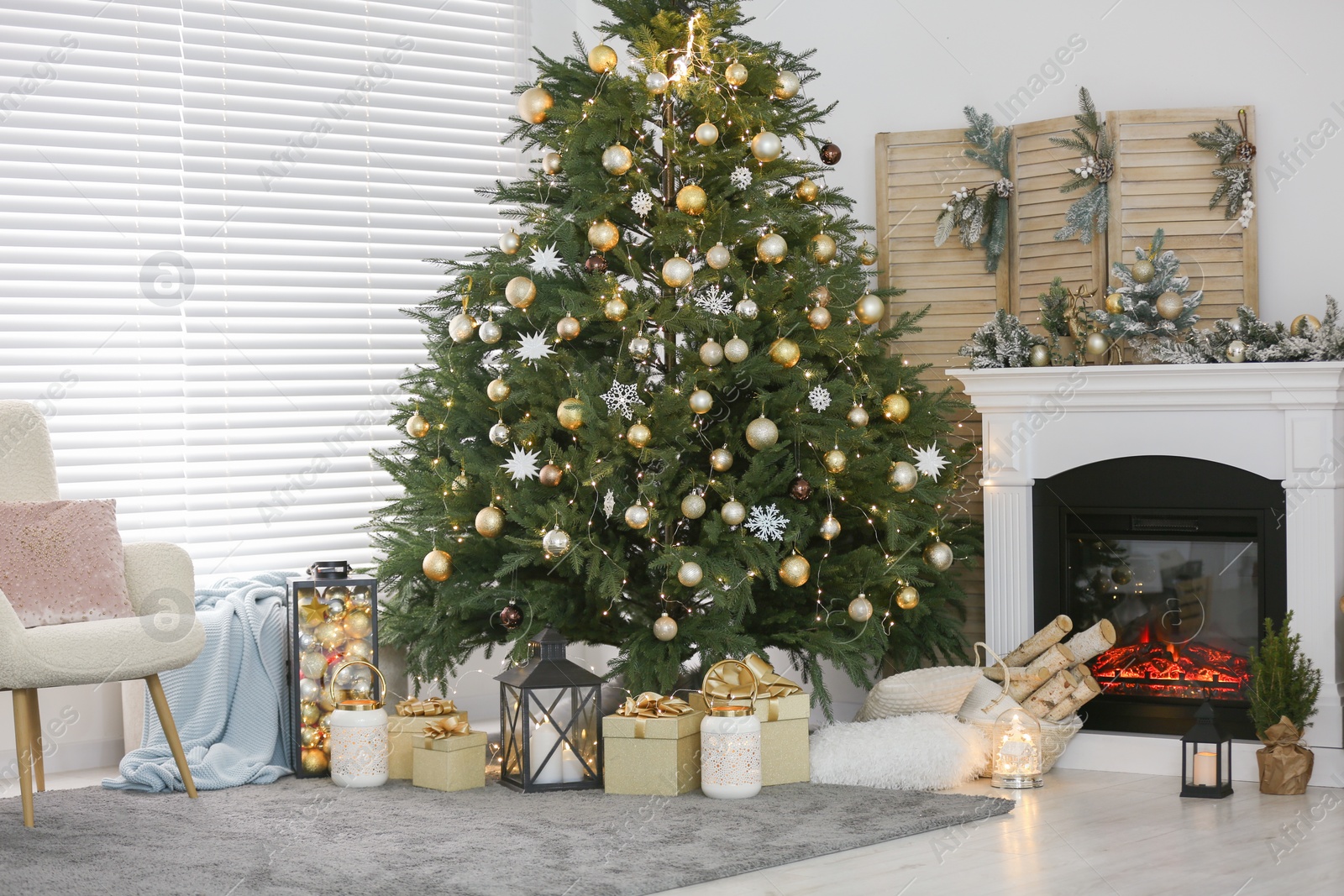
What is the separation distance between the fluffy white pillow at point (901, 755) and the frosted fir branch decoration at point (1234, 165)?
171 cm

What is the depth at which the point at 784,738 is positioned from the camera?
344 cm

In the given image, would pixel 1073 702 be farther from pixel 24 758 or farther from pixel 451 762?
pixel 24 758

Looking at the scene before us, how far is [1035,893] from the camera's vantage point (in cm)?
256

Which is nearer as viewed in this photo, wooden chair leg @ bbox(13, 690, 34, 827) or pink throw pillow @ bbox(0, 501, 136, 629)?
wooden chair leg @ bbox(13, 690, 34, 827)

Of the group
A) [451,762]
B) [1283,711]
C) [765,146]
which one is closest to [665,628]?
[451,762]

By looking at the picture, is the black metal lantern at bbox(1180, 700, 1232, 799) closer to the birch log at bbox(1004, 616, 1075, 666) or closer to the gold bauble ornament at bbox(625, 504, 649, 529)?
the birch log at bbox(1004, 616, 1075, 666)

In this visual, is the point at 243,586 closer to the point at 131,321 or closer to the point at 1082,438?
the point at 131,321

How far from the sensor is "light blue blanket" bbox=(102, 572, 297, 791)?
3617 mm

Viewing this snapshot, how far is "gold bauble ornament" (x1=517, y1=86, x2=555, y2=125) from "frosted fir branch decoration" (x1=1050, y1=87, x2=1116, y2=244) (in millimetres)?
1612

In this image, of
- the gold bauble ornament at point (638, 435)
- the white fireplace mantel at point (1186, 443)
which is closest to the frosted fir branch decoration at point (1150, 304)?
the white fireplace mantel at point (1186, 443)

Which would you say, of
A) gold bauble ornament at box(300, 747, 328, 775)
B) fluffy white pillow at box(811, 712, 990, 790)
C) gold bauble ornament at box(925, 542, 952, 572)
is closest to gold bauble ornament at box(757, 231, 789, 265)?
gold bauble ornament at box(925, 542, 952, 572)

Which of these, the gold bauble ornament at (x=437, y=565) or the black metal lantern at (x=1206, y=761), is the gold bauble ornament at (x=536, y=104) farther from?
the black metal lantern at (x=1206, y=761)

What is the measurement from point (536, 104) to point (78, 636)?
1807mm

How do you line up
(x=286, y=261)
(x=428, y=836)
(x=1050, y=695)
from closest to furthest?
(x=428, y=836) < (x=1050, y=695) < (x=286, y=261)
